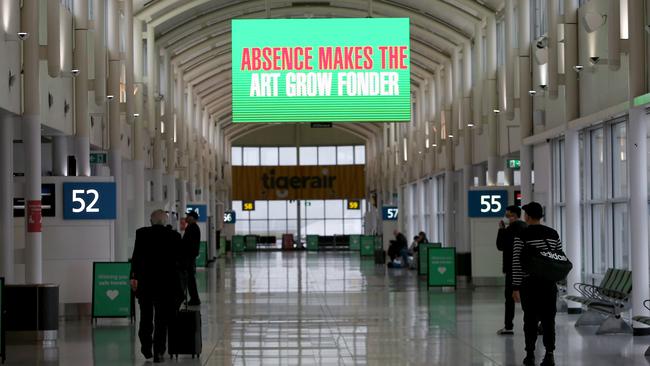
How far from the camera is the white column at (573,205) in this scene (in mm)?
20609

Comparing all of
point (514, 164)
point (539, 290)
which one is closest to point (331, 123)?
point (514, 164)

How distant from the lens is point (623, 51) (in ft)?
55.4

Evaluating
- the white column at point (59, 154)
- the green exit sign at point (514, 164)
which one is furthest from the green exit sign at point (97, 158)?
the green exit sign at point (514, 164)

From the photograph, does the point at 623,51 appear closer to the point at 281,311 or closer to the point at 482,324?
the point at 482,324

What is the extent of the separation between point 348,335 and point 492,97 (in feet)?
42.8


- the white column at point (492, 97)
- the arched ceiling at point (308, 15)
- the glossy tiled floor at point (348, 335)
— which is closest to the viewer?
the glossy tiled floor at point (348, 335)

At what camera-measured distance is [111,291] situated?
18.7m

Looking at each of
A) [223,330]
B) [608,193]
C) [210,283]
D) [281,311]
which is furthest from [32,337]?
[210,283]

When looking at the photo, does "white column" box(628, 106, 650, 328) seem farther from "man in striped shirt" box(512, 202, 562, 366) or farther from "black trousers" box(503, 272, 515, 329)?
"man in striped shirt" box(512, 202, 562, 366)

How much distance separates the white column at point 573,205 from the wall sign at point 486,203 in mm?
7214

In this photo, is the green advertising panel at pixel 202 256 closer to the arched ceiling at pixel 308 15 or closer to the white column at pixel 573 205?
the arched ceiling at pixel 308 15

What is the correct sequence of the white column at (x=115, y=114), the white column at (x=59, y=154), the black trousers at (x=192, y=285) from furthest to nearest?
the white column at (x=115, y=114) < the white column at (x=59, y=154) < the black trousers at (x=192, y=285)

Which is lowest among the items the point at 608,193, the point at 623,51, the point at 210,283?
the point at 210,283

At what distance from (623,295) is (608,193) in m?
3.14
